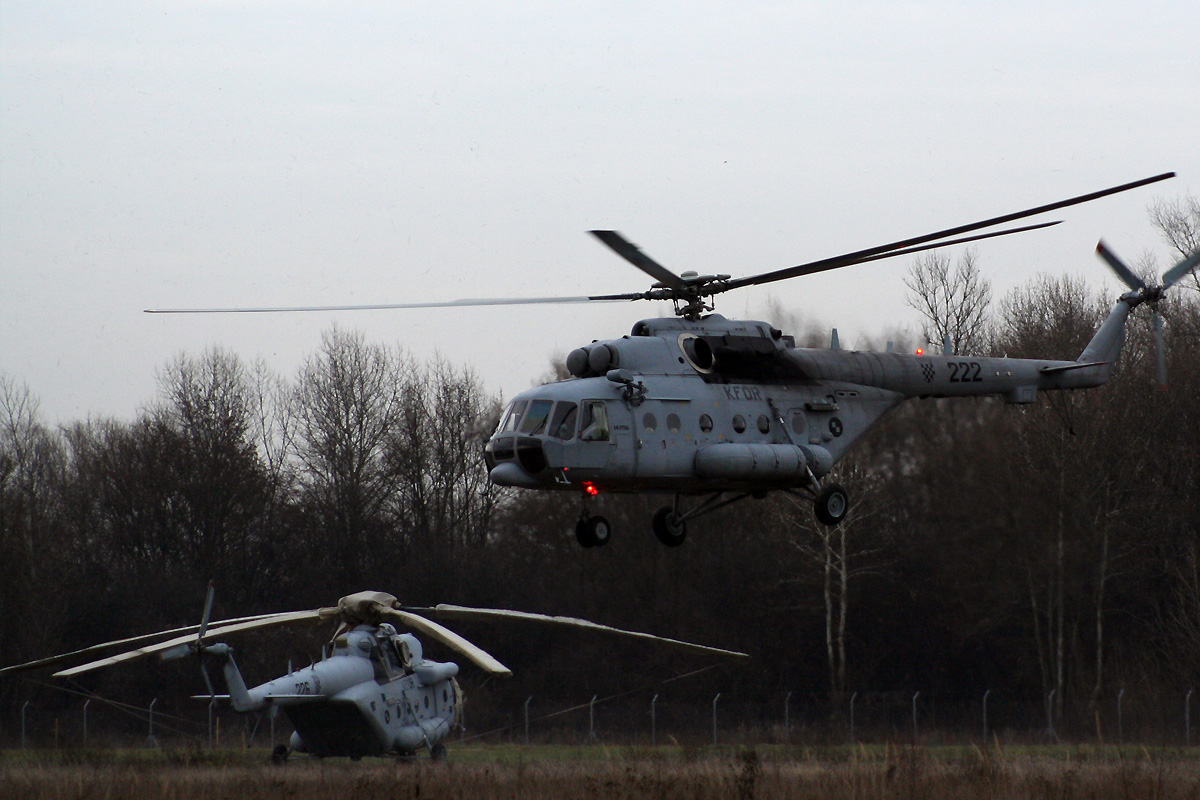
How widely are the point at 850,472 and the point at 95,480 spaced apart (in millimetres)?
25001

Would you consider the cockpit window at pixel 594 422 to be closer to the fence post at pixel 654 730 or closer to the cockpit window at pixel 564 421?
the cockpit window at pixel 564 421

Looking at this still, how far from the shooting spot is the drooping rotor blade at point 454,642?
1773 cm

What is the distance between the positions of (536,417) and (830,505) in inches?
187

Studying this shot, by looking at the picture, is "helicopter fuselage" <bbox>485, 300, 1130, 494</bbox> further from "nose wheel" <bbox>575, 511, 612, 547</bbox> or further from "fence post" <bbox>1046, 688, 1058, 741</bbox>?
"fence post" <bbox>1046, 688, 1058, 741</bbox>

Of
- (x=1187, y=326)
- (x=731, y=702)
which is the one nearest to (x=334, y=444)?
(x=731, y=702)

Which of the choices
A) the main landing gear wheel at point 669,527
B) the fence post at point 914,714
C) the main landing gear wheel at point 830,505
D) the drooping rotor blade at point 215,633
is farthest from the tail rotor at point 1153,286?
the drooping rotor blade at point 215,633

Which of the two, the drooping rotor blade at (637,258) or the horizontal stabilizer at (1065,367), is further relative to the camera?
the horizontal stabilizer at (1065,367)

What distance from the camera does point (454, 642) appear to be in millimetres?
19953

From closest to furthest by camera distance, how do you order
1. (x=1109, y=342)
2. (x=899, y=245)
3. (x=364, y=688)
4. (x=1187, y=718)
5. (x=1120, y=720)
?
(x=899, y=245) < (x=364, y=688) < (x=1109, y=342) < (x=1120, y=720) < (x=1187, y=718)

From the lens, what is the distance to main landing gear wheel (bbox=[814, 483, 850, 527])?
20.3 metres

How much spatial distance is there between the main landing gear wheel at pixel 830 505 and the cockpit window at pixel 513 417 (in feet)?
15.2

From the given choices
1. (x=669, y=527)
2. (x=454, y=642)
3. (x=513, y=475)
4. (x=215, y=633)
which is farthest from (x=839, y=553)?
(x=513, y=475)

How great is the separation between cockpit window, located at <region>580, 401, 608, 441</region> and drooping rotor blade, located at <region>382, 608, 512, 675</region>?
118 inches

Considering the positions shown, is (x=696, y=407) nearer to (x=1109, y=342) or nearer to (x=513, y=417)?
(x=513, y=417)
